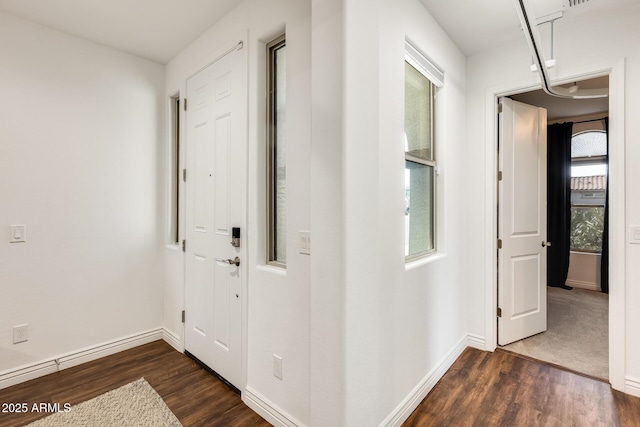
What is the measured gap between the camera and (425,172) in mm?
2355

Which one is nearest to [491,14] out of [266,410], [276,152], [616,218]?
[616,218]

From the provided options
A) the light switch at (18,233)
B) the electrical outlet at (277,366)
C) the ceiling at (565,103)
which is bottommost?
the electrical outlet at (277,366)

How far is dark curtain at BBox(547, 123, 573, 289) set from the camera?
462 cm

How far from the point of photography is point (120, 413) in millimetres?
1851

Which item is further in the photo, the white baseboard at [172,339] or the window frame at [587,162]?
the window frame at [587,162]

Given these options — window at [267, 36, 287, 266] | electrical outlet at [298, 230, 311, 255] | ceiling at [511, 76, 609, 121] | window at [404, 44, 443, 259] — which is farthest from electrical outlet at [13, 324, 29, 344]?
ceiling at [511, 76, 609, 121]

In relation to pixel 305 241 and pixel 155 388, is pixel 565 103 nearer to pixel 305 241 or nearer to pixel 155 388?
pixel 305 241

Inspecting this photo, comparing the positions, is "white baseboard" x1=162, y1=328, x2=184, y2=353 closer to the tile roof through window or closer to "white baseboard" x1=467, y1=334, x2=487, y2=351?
"white baseboard" x1=467, y1=334, x2=487, y2=351

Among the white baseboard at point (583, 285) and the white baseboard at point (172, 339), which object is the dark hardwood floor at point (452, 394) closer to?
the white baseboard at point (172, 339)

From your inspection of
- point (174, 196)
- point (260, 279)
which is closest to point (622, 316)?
point (260, 279)

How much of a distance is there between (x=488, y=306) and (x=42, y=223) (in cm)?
379

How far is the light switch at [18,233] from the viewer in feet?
7.19

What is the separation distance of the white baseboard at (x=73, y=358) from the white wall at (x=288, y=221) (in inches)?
57.1

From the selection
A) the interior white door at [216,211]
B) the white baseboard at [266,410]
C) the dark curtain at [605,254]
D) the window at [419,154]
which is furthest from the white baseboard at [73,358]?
the dark curtain at [605,254]
